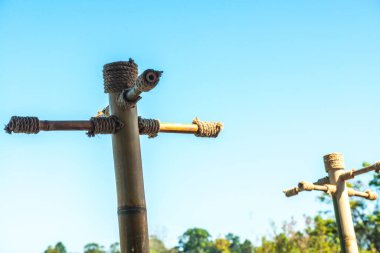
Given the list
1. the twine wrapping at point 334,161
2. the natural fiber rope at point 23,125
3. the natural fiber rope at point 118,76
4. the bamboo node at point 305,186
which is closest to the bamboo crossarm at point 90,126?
the natural fiber rope at point 23,125

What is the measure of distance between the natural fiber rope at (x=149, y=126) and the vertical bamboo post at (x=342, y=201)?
2340 mm

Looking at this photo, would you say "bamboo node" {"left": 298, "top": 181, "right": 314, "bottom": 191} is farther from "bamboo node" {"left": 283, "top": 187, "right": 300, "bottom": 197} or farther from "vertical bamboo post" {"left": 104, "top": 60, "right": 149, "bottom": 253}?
"vertical bamboo post" {"left": 104, "top": 60, "right": 149, "bottom": 253}

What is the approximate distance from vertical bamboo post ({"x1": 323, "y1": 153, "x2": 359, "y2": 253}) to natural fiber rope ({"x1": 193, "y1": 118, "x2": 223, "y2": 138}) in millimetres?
1977

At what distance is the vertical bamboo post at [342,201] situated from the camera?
171 inches

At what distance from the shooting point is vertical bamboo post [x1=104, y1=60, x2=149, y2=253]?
2.37 meters

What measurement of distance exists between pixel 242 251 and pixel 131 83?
5152cm

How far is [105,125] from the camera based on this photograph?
2.51 metres

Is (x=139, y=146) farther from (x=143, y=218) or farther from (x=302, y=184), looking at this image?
(x=302, y=184)

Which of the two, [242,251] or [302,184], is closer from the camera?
[302,184]

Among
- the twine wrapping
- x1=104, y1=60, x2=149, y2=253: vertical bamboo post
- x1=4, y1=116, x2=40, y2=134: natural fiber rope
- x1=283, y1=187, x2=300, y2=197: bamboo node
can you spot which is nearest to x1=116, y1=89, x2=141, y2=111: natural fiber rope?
x1=104, y1=60, x2=149, y2=253: vertical bamboo post

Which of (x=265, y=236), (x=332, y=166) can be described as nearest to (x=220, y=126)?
(x=332, y=166)

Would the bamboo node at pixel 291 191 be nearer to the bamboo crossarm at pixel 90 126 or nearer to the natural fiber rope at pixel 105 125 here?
the bamboo crossarm at pixel 90 126

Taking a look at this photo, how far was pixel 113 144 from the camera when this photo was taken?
256 centimetres

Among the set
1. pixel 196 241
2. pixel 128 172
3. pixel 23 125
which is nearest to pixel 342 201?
pixel 128 172
